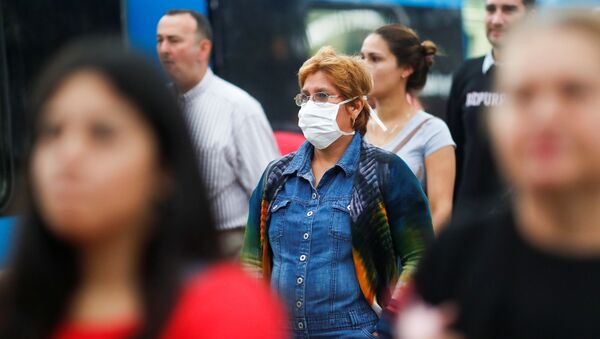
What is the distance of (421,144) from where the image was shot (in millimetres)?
6078

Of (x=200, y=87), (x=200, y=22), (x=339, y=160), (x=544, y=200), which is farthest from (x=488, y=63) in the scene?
(x=544, y=200)

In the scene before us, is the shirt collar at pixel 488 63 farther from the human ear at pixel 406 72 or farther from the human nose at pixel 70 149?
the human nose at pixel 70 149

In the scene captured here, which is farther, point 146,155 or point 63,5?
point 63,5

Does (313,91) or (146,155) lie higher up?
(146,155)

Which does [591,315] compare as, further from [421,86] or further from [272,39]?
[272,39]

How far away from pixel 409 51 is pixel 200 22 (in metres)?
1.39

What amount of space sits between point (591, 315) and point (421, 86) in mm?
5020

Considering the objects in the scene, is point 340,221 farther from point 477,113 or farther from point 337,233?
point 477,113

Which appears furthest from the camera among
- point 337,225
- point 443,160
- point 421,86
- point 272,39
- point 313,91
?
point 272,39

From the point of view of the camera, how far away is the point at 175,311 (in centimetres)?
188

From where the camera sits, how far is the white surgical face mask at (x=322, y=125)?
16.1ft

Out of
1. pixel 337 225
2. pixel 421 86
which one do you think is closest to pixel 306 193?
pixel 337 225

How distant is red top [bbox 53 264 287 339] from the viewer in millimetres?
1867

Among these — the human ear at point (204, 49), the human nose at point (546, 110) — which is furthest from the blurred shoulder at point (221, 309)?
the human ear at point (204, 49)
